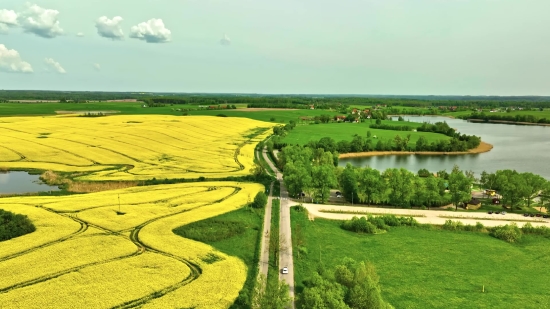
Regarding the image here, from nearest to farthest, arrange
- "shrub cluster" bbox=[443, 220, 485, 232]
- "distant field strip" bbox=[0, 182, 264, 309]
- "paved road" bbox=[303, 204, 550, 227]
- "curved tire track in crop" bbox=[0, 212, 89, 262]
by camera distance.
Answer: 1. "distant field strip" bbox=[0, 182, 264, 309]
2. "curved tire track in crop" bbox=[0, 212, 89, 262]
3. "shrub cluster" bbox=[443, 220, 485, 232]
4. "paved road" bbox=[303, 204, 550, 227]

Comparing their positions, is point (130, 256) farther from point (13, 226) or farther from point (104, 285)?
point (13, 226)

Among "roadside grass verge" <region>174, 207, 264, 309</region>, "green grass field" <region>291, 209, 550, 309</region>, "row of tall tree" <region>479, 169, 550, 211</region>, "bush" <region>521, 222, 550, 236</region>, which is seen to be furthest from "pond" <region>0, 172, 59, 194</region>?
"row of tall tree" <region>479, 169, 550, 211</region>

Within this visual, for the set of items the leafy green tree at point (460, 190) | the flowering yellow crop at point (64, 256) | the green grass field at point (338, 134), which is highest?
the green grass field at point (338, 134)

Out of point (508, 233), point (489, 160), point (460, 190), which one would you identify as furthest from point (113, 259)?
point (489, 160)

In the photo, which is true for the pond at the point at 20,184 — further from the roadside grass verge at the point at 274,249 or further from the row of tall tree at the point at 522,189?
the row of tall tree at the point at 522,189

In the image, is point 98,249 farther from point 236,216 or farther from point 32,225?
point 236,216

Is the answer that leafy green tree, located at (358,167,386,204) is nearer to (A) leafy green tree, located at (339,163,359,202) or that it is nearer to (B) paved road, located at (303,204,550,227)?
(A) leafy green tree, located at (339,163,359,202)

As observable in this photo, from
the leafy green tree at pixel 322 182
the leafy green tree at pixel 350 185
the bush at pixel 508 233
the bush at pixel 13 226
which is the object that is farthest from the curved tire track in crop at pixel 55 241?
the bush at pixel 508 233
